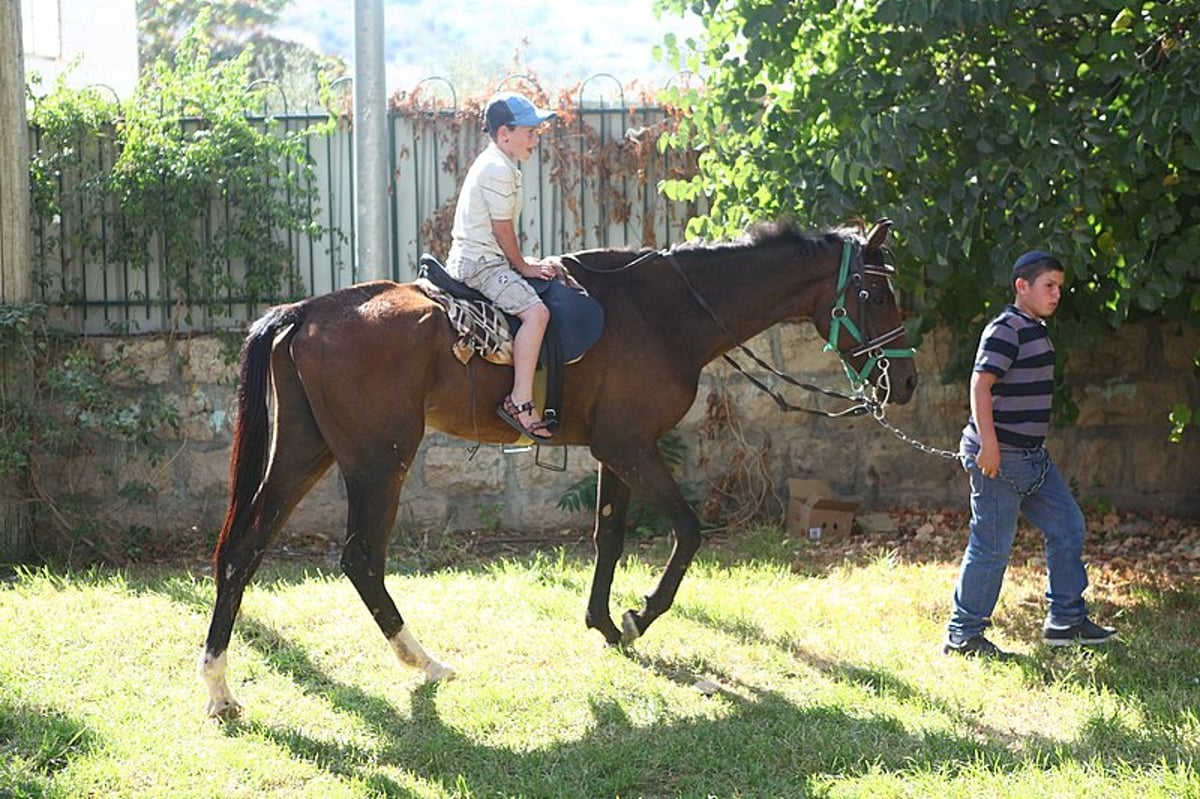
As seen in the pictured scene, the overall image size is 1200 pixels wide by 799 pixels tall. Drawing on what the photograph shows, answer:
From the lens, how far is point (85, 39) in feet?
60.4

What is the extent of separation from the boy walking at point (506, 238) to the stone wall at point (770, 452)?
3864mm

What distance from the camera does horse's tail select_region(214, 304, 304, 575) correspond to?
6.36m

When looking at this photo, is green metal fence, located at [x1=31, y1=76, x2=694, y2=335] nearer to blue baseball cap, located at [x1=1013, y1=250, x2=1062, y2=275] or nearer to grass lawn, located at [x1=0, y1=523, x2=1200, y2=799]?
grass lawn, located at [x1=0, y1=523, x2=1200, y2=799]

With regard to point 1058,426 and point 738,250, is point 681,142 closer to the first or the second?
point 738,250

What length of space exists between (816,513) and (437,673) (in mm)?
4227

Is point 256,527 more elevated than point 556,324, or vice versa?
point 556,324

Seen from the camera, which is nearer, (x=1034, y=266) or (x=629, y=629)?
(x=1034, y=266)

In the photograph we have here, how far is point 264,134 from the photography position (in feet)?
34.2

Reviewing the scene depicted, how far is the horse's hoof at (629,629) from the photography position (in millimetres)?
6957

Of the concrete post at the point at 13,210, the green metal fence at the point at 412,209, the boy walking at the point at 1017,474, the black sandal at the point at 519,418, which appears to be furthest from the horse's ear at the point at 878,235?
the concrete post at the point at 13,210

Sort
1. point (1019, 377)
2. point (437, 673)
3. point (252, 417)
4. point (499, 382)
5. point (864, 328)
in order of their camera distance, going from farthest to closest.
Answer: point (864, 328), point (499, 382), point (1019, 377), point (437, 673), point (252, 417)

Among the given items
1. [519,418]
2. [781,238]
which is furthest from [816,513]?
[519,418]

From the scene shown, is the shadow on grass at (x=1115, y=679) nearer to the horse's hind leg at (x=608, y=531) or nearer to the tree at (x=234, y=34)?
the horse's hind leg at (x=608, y=531)

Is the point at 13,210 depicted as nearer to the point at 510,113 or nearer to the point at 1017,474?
the point at 510,113
